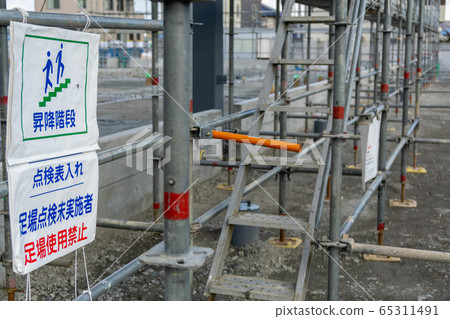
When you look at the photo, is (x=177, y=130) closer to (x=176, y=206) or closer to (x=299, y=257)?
(x=176, y=206)

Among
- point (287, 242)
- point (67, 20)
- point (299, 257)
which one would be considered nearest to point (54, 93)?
point (67, 20)

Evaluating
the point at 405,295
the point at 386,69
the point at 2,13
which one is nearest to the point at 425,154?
the point at 386,69

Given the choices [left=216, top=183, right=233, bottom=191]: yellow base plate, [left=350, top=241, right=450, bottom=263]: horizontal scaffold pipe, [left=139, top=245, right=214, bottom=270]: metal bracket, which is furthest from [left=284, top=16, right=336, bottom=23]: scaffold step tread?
[left=216, top=183, right=233, bottom=191]: yellow base plate

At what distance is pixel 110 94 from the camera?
16.7m

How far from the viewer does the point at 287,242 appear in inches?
259

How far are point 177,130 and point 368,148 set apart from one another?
3168 mm

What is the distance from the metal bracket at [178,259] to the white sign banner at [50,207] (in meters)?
0.51

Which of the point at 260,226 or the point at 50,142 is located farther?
the point at 260,226

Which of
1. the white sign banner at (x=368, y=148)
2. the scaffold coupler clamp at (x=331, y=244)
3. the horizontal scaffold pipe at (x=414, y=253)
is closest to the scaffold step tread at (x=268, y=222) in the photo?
the scaffold coupler clamp at (x=331, y=244)

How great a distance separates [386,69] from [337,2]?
97.1 inches

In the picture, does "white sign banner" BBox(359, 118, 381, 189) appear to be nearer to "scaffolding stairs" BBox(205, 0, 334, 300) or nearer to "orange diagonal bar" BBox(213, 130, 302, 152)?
"scaffolding stairs" BBox(205, 0, 334, 300)

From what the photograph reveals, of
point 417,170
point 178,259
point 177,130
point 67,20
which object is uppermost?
point 67,20

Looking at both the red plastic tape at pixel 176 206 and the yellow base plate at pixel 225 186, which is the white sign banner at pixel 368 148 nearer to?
the red plastic tape at pixel 176 206
